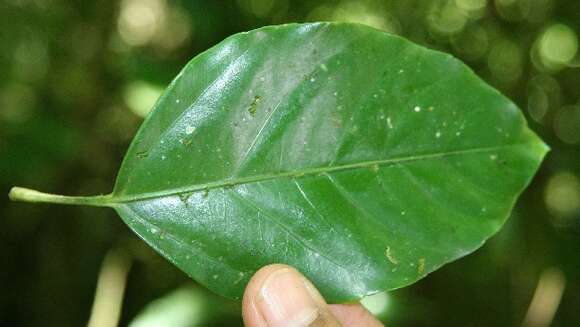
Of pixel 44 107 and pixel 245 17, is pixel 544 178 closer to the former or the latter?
pixel 245 17

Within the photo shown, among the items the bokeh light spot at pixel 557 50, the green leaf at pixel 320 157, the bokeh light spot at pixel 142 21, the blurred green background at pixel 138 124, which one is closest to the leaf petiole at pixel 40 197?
the green leaf at pixel 320 157

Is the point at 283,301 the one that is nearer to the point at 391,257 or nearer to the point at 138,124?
the point at 391,257

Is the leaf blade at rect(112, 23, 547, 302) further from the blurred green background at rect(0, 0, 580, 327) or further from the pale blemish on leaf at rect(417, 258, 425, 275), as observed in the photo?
the blurred green background at rect(0, 0, 580, 327)

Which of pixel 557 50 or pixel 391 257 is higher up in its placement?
pixel 391 257

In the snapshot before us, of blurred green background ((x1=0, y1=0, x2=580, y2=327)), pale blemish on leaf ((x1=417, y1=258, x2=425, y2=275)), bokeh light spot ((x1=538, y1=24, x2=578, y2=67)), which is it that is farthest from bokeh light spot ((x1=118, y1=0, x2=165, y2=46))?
pale blemish on leaf ((x1=417, y1=258, x2=425, y2=275))

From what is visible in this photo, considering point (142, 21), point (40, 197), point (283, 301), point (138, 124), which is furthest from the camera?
point (142, 21)

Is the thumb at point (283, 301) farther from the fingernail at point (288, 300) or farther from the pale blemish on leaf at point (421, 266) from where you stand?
the pale blemish on leaf at point (421, 266)

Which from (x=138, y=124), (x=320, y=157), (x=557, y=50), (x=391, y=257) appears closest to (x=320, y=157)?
(x=320, y=157)
